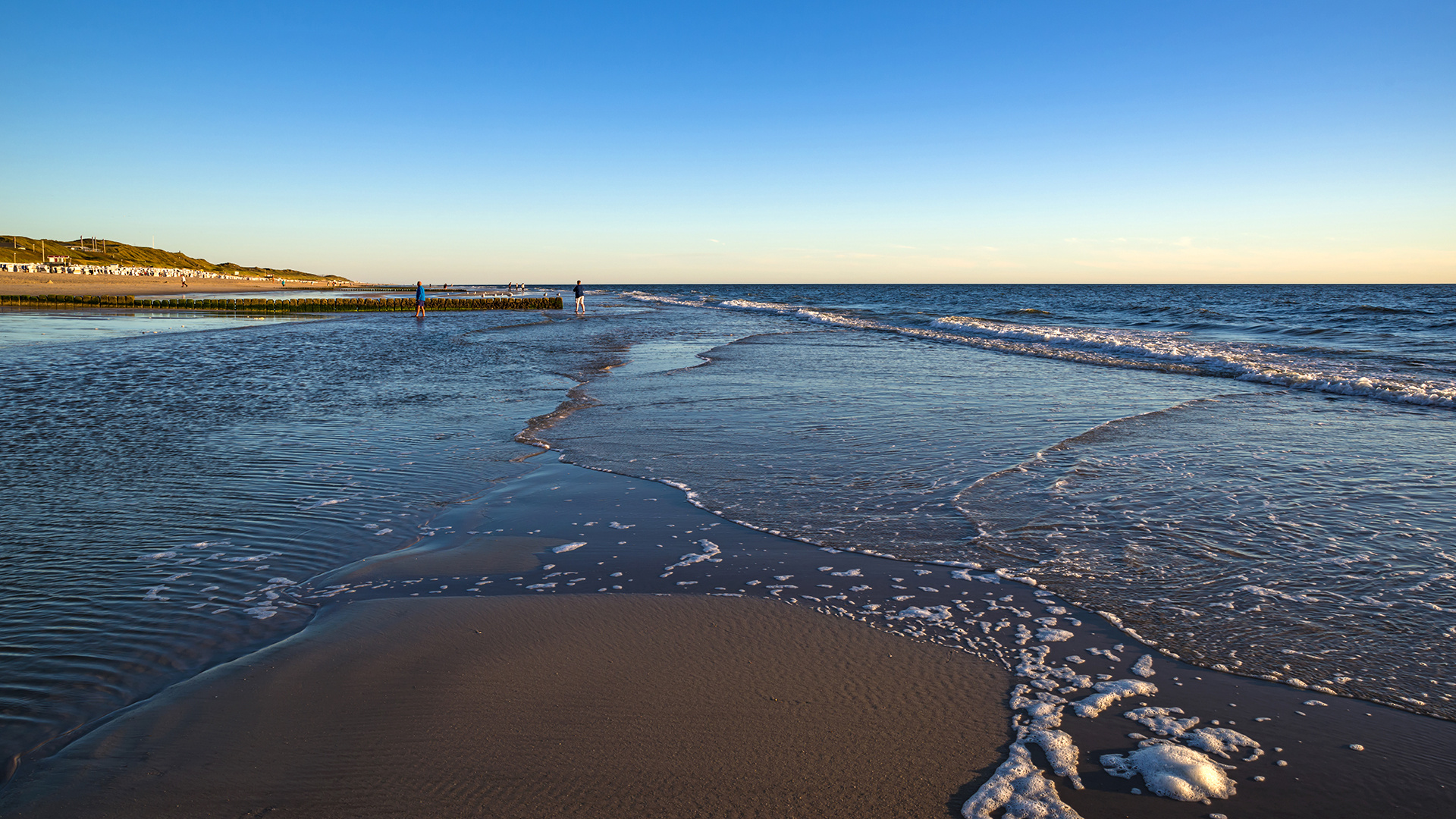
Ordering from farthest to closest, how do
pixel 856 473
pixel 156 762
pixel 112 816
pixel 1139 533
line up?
pixel 856 473 < pixel 1139 533 < pixel 156 762 < pixel 112 816

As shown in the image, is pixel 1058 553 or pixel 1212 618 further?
pixel 1058 553

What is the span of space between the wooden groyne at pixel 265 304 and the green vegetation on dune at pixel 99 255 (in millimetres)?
62530

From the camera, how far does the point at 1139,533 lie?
235 inches

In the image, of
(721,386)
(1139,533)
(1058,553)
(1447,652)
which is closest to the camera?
(1447,652)

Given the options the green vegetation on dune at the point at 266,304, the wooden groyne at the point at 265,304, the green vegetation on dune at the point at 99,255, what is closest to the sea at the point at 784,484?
the green vegetation on dune at the point at 266,304

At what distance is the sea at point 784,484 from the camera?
4.20 meters

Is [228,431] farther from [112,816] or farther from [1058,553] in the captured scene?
[1058,553]

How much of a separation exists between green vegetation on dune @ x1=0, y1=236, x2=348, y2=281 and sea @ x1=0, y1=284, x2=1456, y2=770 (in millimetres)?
107849

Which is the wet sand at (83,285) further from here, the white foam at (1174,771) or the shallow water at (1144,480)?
the white foam at (1174,771)

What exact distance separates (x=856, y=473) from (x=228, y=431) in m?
7.99

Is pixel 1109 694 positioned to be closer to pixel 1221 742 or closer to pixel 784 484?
pixel 1221 742

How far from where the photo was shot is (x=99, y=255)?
11356 centimetres

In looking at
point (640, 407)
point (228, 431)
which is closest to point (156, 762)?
point (228, 431)

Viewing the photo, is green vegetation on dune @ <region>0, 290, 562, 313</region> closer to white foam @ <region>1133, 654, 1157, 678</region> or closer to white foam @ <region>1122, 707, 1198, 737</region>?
white foam @ <region>1133, 654, 1157, 678</region>
